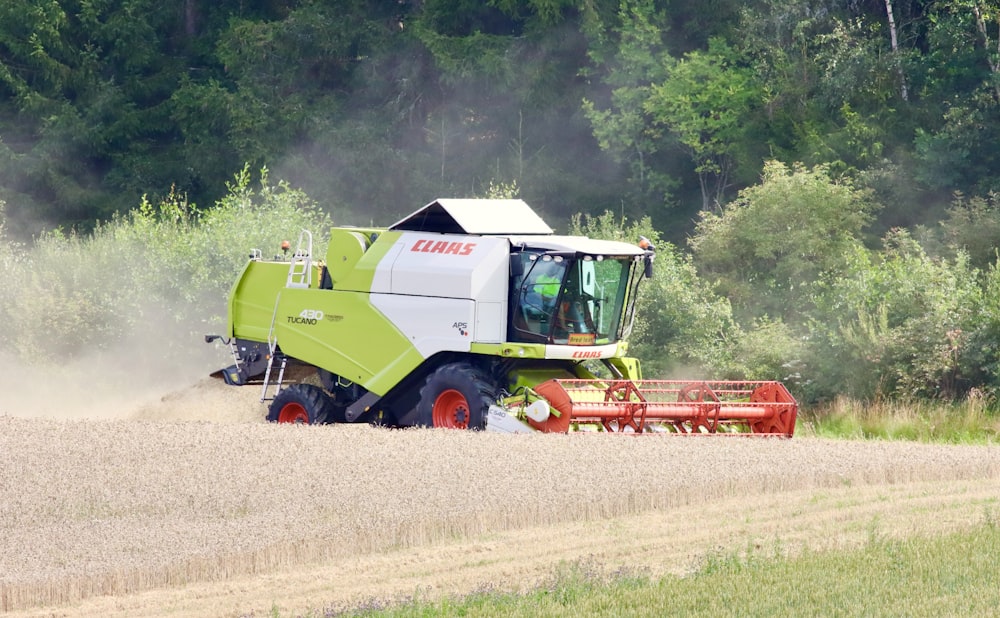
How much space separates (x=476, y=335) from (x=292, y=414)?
3.19 m

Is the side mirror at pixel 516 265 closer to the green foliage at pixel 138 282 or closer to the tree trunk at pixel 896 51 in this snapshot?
the green foliage at pixel 138 282

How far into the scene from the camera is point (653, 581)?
1006cm

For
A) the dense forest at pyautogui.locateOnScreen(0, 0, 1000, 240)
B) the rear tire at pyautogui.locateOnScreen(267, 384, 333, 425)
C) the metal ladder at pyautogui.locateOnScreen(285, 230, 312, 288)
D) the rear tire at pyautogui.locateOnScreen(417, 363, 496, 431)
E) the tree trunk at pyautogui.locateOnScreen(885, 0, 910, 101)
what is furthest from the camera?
the dense forest at pyautogui.locateOnScreen(0, 0, 1000, 240)

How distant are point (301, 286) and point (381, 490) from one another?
23.6 ft

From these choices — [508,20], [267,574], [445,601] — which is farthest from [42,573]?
[508,20]

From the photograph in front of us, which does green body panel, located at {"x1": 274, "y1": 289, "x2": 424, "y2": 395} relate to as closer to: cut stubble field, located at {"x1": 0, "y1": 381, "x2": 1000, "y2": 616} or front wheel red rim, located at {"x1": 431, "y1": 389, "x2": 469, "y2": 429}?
front wheel red rim, located at {"x1": 431, "y1": 389, "x2": 469, "y2": 429}

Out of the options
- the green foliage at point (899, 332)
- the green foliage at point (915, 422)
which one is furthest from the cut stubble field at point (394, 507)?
the green foliage at point (899, 332)

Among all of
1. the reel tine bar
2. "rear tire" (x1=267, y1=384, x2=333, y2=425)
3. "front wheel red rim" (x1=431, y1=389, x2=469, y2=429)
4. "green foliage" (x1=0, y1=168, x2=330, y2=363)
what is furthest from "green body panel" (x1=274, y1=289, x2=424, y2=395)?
"green foliage" (x1=0, y1=168, x2=330, y2=363)

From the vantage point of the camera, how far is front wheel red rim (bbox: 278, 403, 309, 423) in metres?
19.2

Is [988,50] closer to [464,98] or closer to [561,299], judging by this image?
[464,98]

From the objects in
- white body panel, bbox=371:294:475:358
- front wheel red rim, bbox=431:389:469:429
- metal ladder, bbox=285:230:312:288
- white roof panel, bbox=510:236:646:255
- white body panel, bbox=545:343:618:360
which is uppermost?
white roof panel, bbox=510:236:646:255

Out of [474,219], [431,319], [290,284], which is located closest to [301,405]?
[290,284]

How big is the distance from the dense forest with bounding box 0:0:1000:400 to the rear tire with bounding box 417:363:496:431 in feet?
24.2

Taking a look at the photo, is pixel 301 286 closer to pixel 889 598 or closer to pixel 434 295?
pixel 434 295
